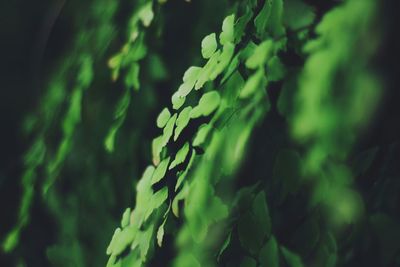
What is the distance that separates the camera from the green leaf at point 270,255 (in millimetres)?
789

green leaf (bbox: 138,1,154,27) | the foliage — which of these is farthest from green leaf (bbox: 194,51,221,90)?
green leaf (bbox: 138,1,154,27)

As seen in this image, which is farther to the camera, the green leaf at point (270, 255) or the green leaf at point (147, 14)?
the green leaf at point (147, 14)

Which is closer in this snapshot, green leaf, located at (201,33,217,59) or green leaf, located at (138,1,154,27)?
Answer: green leaf, located at (201,33,217,59)

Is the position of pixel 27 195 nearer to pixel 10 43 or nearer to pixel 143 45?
pixel 143 45

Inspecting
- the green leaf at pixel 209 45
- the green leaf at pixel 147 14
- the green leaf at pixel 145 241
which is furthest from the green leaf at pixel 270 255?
the green leaf at pixel 147 14

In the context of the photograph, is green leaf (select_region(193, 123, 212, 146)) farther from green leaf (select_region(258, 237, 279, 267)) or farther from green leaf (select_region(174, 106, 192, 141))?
green leaf (select_region(258, 237, 279, 267))

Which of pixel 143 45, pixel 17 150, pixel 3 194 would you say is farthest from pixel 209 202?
pixel 17 150

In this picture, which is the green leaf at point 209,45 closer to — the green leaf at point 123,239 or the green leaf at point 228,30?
the green leaf at point 228,30

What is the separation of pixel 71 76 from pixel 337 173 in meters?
0.93

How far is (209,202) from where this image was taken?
0.78m

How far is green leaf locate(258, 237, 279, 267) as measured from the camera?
0.79 meters

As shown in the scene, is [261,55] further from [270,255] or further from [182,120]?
[270,255]

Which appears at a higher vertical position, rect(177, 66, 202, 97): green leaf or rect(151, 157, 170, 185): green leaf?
rect(177, 66, 202, 97): green leaf

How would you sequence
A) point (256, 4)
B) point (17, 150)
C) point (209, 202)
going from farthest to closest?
point (17, 150) < point (256, 4) < point (209, 202)
